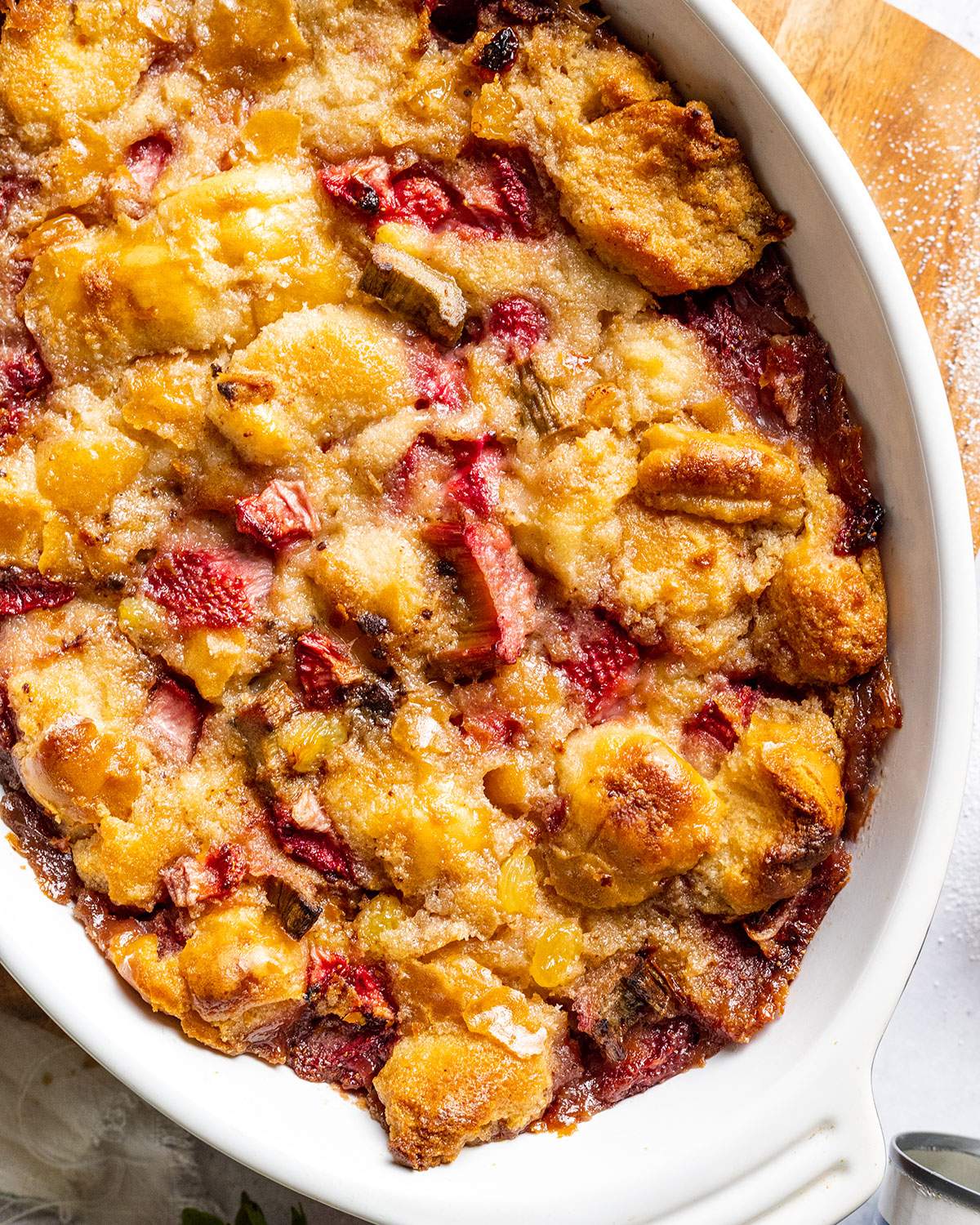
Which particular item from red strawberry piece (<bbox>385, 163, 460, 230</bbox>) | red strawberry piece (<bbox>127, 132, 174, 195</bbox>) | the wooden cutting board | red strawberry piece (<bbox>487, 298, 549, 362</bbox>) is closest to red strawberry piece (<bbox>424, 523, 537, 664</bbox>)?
red strawberry piece (<bbox>487, 298, 549, 362</bbox>)

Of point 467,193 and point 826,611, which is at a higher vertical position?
point 467,193

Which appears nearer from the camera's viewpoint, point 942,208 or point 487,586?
point 487,586

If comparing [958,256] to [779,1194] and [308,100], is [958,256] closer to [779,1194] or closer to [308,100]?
[308,100]

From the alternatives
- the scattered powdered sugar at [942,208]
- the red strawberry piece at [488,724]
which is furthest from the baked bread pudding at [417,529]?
the scattered powdered sugar at [942,208]

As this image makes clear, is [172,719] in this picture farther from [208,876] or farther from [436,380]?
[436,380]

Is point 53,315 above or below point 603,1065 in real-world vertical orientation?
above

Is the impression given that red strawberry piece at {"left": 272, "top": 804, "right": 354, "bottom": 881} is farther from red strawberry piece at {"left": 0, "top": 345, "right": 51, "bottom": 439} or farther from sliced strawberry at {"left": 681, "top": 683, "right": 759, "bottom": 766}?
red strawberry piece at {"left": 0, "top": 345, "right": 51, "bottom": 439}

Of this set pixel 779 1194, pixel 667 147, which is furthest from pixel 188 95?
pixel 779 1194

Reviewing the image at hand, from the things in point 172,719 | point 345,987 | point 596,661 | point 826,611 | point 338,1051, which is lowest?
point 338,1051

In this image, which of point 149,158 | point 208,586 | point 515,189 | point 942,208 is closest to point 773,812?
point 208,586
